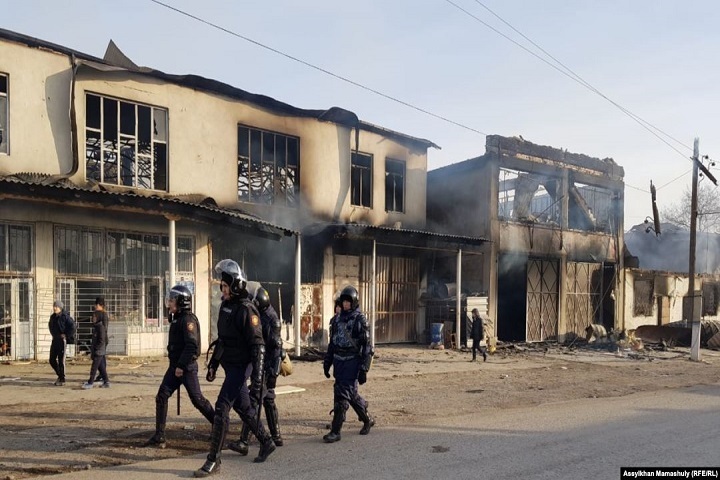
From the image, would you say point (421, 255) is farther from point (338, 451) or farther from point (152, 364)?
point (338, 451)

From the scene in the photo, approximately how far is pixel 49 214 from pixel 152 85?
4.23m

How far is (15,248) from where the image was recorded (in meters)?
13.3

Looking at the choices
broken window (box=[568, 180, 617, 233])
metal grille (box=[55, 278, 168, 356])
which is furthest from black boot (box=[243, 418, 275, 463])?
broken window (box=[568, 180, 617, 233])

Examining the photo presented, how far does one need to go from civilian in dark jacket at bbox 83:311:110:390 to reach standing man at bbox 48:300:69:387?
1.90 feet

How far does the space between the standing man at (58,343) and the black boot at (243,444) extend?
243 inches

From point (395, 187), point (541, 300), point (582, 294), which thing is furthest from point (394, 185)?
point (582, 294)

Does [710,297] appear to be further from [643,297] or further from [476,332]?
[476,332]

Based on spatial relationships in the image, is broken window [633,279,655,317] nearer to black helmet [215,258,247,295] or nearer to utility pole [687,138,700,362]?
utility pole [687,138,700,362]

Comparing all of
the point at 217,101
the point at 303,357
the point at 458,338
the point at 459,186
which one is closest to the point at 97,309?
the point at 303,357

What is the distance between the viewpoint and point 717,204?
189 feet

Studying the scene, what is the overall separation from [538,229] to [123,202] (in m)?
16.2

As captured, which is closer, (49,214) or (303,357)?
(49,214)

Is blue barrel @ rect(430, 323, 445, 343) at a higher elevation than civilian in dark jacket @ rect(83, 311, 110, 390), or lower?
lower

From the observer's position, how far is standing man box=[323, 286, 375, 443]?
6926 millimetres
